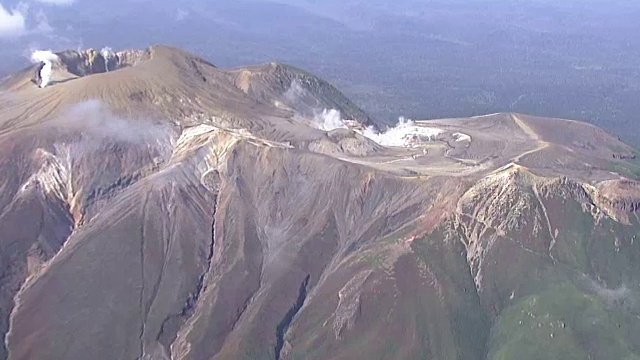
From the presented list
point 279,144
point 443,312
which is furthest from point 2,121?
point 443,312

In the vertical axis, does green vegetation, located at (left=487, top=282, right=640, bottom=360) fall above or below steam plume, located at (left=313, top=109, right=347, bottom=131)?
above

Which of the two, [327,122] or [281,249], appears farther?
[327,122]

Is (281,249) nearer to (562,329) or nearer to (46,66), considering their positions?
(562,329)

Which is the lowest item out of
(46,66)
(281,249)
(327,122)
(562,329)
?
(327,122)

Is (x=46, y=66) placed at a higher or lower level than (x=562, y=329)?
higher

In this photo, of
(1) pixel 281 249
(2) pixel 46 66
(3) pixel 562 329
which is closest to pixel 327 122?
(1) pixel 281 249

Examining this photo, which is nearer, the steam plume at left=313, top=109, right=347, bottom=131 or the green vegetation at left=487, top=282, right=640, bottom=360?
the green vegetation at left=487, top=282, right=640, bottom=360

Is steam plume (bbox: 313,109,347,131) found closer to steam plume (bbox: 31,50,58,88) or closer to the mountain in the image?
the mountain

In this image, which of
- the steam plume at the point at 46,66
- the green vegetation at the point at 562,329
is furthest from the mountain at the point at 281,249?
the steam plume at the point at 46,66

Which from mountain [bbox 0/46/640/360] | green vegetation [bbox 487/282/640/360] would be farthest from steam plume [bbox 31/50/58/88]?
green vegetation [bbox 487/282/640/360]
